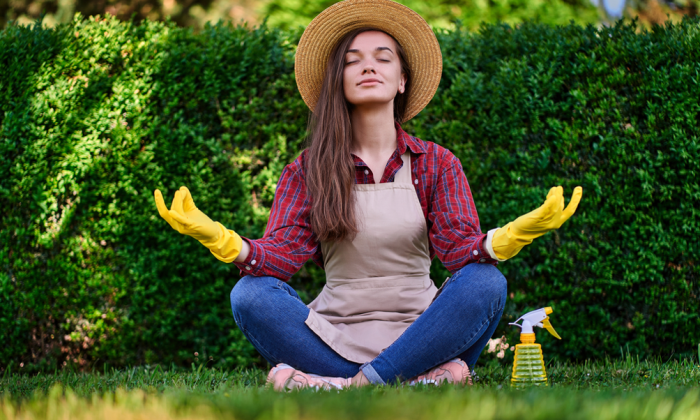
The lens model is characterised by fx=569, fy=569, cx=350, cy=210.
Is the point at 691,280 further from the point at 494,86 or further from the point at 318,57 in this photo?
the point at 318,57

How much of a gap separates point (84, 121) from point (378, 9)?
67.8 inches

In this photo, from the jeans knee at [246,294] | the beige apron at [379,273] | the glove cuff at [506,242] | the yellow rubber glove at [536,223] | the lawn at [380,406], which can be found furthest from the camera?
the beige apron at [379,273]

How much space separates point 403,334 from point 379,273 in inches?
12.7

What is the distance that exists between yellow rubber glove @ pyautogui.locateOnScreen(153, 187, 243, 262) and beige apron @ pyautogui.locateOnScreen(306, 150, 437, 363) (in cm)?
45

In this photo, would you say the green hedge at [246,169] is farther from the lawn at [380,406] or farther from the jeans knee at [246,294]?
the lawn at [380,406]

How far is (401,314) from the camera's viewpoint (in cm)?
221

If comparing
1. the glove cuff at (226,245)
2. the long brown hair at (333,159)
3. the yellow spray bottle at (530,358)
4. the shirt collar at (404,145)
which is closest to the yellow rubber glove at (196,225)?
the glove cuff at (226,245)

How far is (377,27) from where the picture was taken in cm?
257

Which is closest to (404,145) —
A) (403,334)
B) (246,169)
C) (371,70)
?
(371,70)

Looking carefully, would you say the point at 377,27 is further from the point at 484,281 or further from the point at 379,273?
the point at 484,281

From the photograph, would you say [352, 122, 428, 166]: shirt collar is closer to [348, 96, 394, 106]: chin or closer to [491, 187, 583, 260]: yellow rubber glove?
[348, 96, 394, 106]: chin

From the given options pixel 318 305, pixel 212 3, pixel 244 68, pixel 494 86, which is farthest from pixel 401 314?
pixel 212 3

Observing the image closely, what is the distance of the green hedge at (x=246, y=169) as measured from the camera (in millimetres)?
2908

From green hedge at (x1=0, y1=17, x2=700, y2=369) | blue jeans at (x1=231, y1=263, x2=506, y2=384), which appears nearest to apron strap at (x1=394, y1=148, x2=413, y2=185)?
blue jeans at (x1=231, y1=263, x2=506, y2=384)
